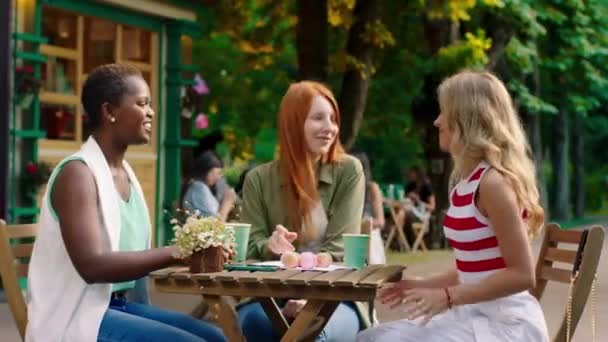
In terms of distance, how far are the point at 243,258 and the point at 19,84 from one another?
8911mm

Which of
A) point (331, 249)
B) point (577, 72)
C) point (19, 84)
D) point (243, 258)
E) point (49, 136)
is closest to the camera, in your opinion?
point (243, 258)

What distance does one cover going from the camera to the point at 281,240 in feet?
19.0

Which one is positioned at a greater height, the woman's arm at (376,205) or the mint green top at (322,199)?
the mint green top at (322,199)

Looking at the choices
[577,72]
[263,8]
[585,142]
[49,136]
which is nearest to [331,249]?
[49,136]

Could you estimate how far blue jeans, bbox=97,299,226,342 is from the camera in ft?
15.4

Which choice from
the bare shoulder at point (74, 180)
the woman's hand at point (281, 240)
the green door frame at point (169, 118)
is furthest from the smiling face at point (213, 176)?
the bare shoulder at point (74, 180)

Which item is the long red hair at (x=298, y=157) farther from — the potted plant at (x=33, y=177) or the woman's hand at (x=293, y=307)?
the potted plant at (x=33, y=177)

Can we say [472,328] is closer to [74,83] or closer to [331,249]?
[331,249]

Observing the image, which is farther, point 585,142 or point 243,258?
point 585,142

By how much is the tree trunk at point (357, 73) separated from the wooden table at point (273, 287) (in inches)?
531

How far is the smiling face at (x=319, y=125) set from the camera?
6020mm

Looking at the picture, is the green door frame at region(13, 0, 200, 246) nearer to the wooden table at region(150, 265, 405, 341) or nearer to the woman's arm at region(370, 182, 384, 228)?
the woman's arm at region(370, 182, 384, 228)

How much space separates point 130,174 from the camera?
16.7ft

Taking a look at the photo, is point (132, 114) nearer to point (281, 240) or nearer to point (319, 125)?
point (281, 240)
